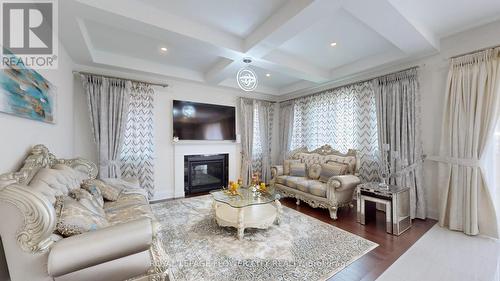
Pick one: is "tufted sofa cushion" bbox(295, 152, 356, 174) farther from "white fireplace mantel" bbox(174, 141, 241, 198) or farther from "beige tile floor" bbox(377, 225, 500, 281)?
"white fireplace mantel" bbox(174, 141, 241, 198)

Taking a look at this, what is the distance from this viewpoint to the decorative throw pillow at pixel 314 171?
13.2 ft

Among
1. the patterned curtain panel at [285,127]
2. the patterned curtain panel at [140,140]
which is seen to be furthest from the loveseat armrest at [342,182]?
the patterned curtain panel at [140,140]

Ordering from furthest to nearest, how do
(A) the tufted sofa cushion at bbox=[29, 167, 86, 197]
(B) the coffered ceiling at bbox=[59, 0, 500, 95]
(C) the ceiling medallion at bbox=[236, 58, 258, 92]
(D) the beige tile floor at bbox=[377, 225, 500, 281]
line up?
(C) the ceiling medallion at bbox=[236, 58, 258, 92] < (B) the coffered ceiling at bbox=[59, 0, 500, 95] < (D) the beige tile floor at bbox=[377, 225, 500, 281] < (A) the tufted sofa cushion at bbox=[29, 167, 86, 197]

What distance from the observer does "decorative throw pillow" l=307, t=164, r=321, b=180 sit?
4.01m

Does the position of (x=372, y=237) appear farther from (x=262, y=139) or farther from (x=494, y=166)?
(x=262, y=139)

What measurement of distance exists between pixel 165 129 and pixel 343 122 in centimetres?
396

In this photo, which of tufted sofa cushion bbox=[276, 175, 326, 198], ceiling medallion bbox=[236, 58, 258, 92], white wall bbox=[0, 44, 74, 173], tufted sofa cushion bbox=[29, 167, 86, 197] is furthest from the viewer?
tufted sofa cushion bbox=[276, 175, 326, 198]

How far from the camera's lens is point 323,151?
4.35 meters

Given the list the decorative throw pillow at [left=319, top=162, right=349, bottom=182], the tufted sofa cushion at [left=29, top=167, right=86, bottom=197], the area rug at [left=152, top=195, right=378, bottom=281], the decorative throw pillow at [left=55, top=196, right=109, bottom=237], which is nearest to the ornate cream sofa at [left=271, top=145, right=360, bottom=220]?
the decorative throw pillow at [left=319, top=162, right=349, bottom=182]

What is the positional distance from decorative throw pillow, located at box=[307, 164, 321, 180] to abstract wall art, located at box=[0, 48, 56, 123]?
417 cm

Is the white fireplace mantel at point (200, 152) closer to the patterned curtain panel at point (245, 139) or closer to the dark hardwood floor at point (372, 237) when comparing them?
the patterned curtain panel at point (245, 139)

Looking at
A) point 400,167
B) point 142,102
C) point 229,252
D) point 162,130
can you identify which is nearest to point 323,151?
point 400,167

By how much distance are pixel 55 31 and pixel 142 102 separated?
174cm

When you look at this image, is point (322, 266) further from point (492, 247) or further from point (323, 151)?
point (323, 151)
